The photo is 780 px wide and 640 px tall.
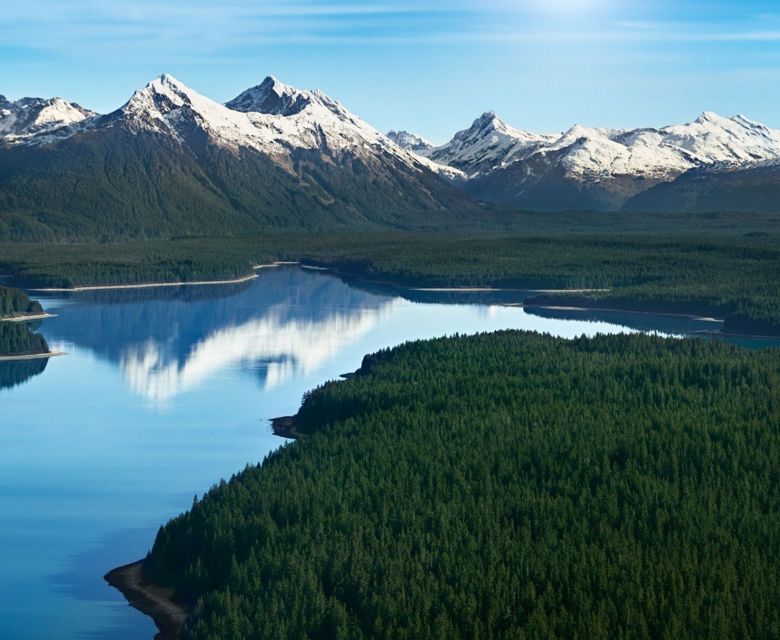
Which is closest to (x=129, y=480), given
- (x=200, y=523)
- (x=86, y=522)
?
(x=86, y=522)

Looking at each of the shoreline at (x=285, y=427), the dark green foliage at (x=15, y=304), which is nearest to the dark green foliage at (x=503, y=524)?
the shoreline at (x=285, y=427)

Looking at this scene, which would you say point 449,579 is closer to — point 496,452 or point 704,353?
point 496,452

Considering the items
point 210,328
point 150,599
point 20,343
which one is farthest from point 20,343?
point 150,599

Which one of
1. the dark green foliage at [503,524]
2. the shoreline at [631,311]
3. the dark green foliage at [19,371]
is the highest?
the dark green foliage at [503,524]

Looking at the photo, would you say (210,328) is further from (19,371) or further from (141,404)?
(141,404)

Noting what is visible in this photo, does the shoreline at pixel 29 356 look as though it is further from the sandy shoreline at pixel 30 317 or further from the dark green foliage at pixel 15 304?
the dark green foliage at pixel 15 304

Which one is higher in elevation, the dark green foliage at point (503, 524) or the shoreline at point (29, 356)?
the dark green foliage at point (503, 524)
